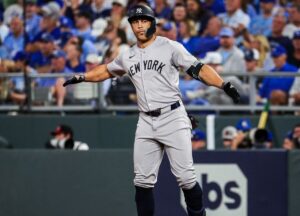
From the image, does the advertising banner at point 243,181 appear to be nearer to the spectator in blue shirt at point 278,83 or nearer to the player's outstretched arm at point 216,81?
the player's outstretched arm at point 216,81

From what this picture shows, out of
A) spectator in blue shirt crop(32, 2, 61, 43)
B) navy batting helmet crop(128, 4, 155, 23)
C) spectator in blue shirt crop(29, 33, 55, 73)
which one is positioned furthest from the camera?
spectator in blue shirt crop(32, 2, 61, 43)

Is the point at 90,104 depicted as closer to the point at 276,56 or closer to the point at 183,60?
the point at 276,56

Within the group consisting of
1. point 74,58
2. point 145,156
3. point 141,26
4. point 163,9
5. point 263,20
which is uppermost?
point 163,9

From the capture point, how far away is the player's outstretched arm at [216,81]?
7.32 metres

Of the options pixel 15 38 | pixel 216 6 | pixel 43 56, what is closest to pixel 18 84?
pixel 43 56

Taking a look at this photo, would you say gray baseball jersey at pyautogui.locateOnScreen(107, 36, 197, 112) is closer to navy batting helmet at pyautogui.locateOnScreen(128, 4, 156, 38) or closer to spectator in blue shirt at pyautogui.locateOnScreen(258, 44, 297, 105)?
navy batting helmet at pyautogui.locateOnScreen(128, 4, 156, 38)

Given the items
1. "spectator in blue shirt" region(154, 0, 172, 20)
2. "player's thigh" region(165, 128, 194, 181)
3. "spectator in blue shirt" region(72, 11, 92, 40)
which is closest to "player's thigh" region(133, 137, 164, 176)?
"player's thigh" region(165, 128, 194, 181)

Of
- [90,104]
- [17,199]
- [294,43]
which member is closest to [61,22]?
[90,104]

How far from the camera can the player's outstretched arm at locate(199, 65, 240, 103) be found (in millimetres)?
7324

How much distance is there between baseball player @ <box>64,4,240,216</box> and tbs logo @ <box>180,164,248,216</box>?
1.36 metres

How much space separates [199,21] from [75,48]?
1.90 m

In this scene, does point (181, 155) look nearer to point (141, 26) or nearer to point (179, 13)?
point (141, 26)

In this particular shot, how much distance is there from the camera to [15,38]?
14.2 meters

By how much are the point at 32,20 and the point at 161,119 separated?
7.29 meters
